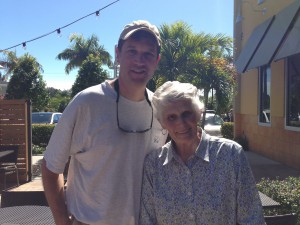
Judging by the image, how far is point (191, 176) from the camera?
5.93ft

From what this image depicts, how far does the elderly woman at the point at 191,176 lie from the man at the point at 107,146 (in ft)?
0.33

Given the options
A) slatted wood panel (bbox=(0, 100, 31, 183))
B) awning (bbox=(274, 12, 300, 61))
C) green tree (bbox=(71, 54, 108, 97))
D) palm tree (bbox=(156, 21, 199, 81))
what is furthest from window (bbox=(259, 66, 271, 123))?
green tree (bbox=(71, 54, 108, 97))

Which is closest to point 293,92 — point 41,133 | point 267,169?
point 267,169

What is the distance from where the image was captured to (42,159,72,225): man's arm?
6.42 feet

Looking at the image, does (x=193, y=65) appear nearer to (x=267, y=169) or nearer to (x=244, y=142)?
(x=244, y=142)

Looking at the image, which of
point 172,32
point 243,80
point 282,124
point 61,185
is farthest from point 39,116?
point 61,185

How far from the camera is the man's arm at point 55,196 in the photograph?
6.42 ft

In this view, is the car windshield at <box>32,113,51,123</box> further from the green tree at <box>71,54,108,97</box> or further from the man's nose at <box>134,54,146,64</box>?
the man's nose at <box>134,54,146,64</box>

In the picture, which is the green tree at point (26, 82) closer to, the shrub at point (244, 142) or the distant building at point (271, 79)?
the distant building at point (271, 79)

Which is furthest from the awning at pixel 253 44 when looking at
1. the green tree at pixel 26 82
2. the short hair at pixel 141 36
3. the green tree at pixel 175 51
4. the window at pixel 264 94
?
the green tree at pixel 26 82

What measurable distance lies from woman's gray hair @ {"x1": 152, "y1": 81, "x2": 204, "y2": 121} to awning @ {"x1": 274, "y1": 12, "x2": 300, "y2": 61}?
5.20m

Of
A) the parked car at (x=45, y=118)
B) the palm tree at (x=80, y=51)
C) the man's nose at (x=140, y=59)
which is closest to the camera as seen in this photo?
the man's nose at (x=140, y=59)

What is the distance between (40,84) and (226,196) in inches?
726

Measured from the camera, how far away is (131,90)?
6.58ft
